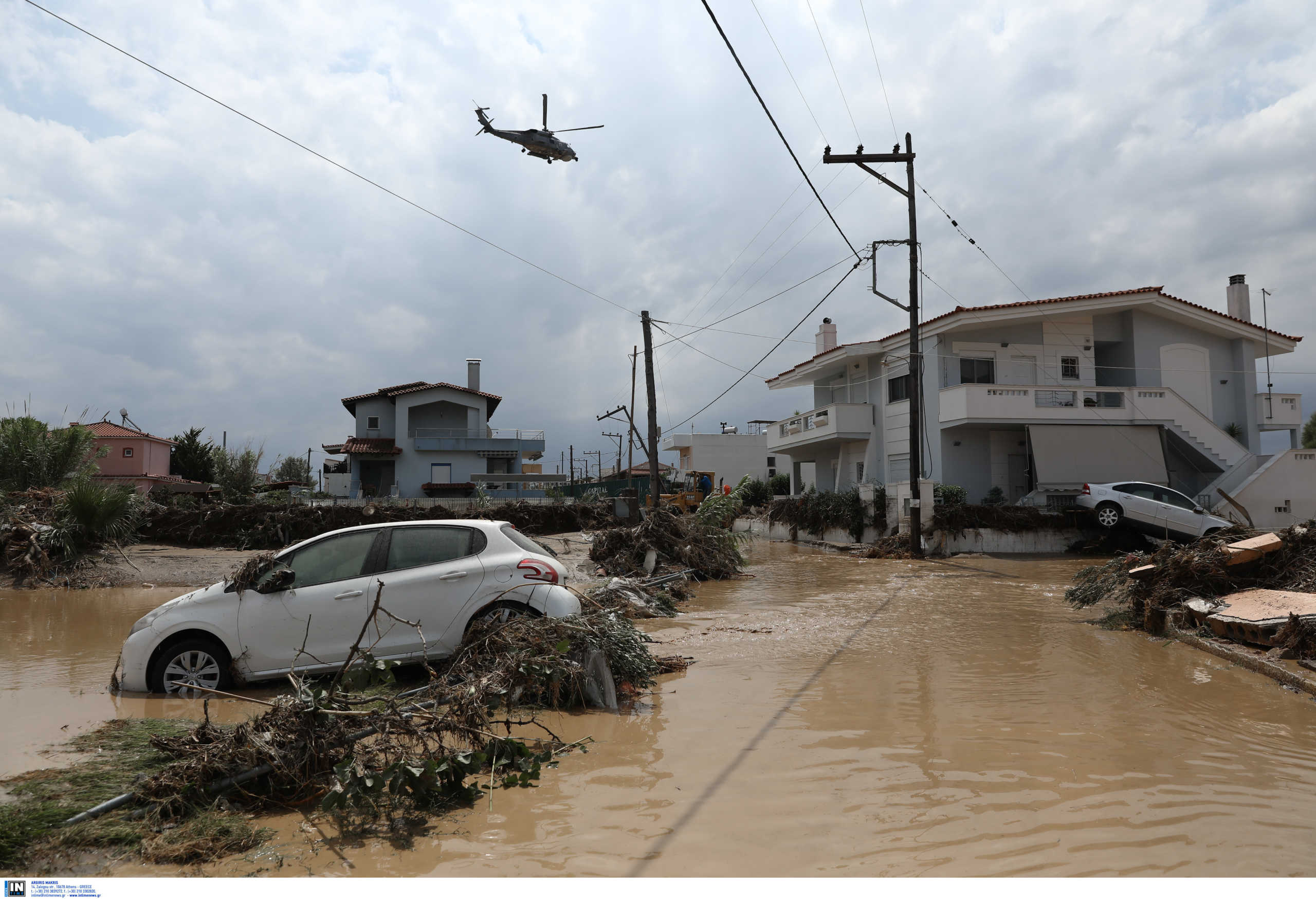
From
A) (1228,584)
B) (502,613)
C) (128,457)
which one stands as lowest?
(1228,584)

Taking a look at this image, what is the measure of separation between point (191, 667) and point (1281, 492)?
29417mm

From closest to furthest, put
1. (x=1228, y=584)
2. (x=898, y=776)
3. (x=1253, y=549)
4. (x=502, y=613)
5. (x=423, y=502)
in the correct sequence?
(x=898, y=776) < (x=502, y=613) < (x=1253, y=549) < (x=1228, y=584) < (x=423, y=502)

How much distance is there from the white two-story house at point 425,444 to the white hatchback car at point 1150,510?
29674mm

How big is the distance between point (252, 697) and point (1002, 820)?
5951mm

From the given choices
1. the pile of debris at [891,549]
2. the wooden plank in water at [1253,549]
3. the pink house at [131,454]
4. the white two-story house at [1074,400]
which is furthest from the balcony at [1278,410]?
the pink house at [131,454]

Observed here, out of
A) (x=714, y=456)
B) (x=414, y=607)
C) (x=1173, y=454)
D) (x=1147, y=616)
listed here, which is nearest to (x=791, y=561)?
(x=1147, y=616)

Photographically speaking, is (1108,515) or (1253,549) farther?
(1108,515)

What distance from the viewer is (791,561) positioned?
2250cm

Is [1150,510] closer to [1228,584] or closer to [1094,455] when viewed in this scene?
[1094,455]

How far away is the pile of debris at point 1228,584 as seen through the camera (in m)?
8.20

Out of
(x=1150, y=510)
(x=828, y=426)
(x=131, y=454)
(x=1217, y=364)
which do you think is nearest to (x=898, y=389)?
(x=828, y=426)

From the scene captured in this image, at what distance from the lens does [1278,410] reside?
93.1ft

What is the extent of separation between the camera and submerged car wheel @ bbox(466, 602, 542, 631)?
662 centimetres
